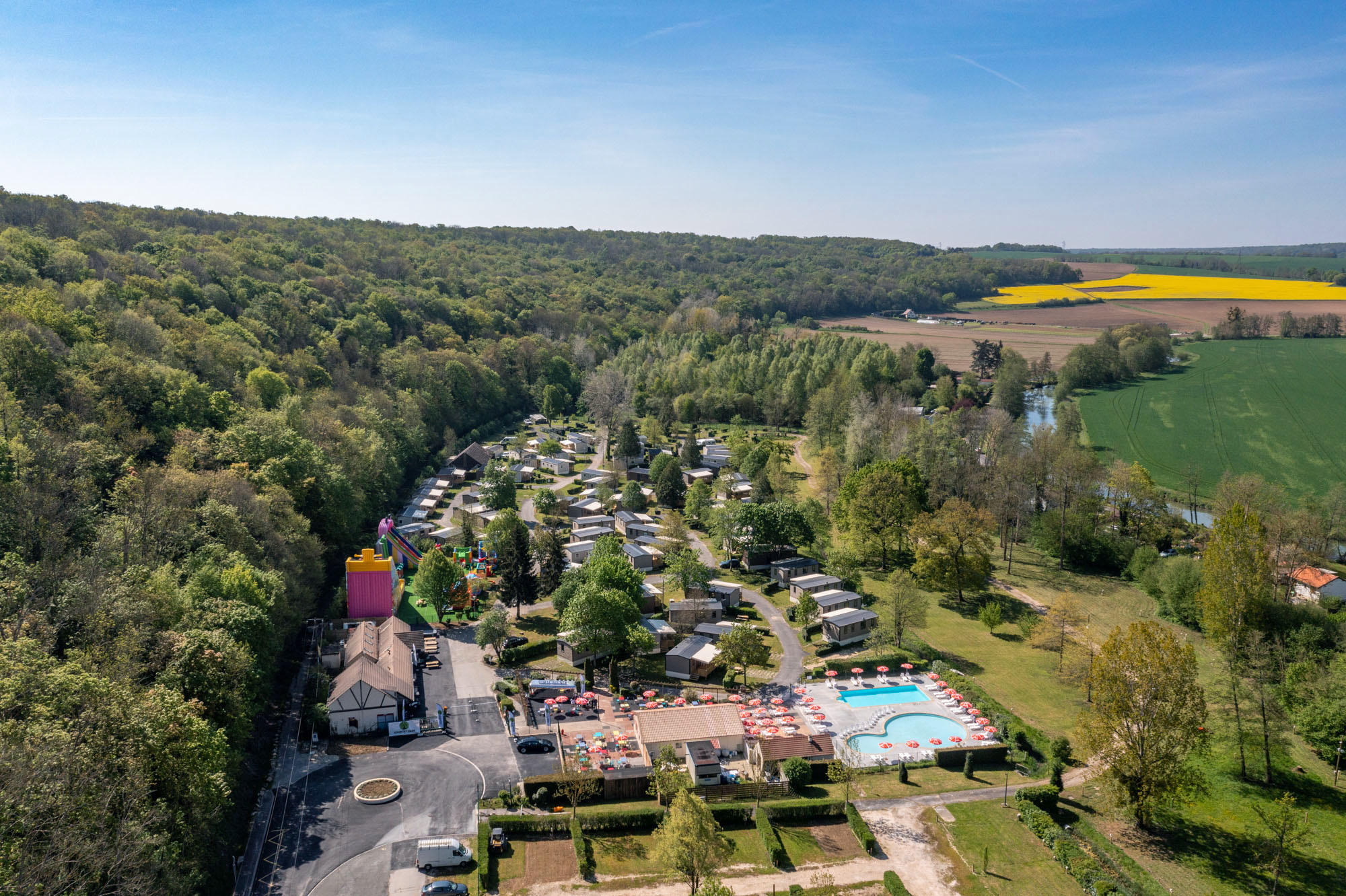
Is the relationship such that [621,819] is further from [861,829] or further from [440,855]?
[861,829]

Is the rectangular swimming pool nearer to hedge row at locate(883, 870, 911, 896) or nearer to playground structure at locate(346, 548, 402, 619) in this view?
hedge row at locate(883, 870, 911, 896)

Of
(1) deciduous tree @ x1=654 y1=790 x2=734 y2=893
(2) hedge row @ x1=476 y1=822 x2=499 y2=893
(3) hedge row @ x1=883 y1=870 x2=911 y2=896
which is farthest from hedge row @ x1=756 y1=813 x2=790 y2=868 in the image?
(2) hedge row @ x1=476 y1=822 x2=499 y2=893

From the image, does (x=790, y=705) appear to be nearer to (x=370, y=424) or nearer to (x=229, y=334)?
(x=370, y=424)

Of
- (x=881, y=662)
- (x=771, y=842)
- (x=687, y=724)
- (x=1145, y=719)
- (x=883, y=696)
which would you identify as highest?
(x=1145, y=719)

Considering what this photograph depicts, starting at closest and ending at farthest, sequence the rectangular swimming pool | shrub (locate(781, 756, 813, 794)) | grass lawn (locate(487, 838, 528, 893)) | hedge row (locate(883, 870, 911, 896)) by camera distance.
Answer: hedge row (locate(883, 870, 911, 896)), grass lawn (locate(487, 838, 528, 893)), shrub (locate(781, 756, 813, 794)), the rectangular swimming pool

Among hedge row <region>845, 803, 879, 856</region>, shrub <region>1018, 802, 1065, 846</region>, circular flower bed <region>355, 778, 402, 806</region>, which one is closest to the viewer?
hedge row <region>845, 803, 879, 856</region>

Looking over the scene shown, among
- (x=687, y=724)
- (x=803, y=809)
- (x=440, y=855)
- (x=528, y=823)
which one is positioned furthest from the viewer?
(x=687, y=724)

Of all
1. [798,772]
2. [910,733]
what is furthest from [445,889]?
[910,733]

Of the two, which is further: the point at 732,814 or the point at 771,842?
the point at 732,814
